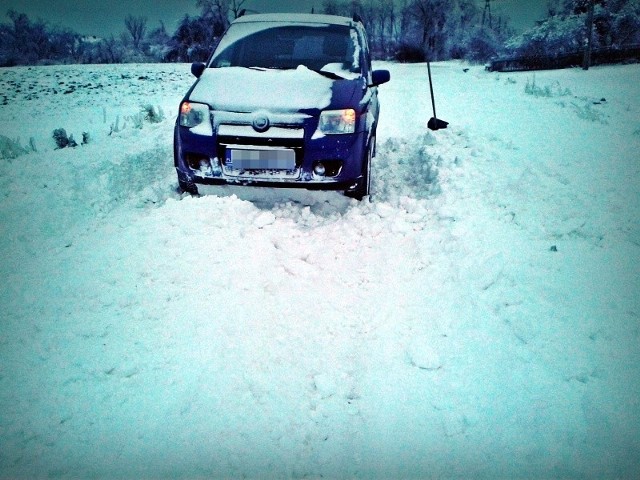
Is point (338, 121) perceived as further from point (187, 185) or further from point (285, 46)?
point (285, 46)

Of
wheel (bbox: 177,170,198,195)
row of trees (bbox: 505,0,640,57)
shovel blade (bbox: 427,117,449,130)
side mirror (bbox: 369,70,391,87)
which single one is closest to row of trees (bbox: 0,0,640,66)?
row of trees (bbox: 505,0,640,57)

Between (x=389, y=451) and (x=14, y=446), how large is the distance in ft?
5.46

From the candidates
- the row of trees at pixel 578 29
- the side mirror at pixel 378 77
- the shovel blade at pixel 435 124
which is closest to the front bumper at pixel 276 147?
the side mirror at pixel 378 77

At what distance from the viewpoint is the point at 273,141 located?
3.18 meters

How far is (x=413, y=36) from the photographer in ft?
148

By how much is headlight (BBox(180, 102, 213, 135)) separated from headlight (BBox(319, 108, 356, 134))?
Answer: 1.00 meters

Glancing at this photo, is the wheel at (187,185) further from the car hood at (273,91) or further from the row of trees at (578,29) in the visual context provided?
the row of trees at (578,29)

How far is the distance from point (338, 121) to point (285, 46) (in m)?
1.68

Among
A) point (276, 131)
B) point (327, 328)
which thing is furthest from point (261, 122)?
point (327, 328)

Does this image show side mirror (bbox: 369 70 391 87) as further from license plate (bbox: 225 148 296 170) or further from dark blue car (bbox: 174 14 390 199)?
license plate (bbox: 225 148 296 170)

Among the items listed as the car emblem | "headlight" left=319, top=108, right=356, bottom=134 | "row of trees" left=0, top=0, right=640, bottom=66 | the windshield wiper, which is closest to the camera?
the car emblem

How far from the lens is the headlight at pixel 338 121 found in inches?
128

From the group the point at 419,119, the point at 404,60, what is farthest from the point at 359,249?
the point at 404,60

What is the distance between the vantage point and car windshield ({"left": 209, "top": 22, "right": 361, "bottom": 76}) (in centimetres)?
420
